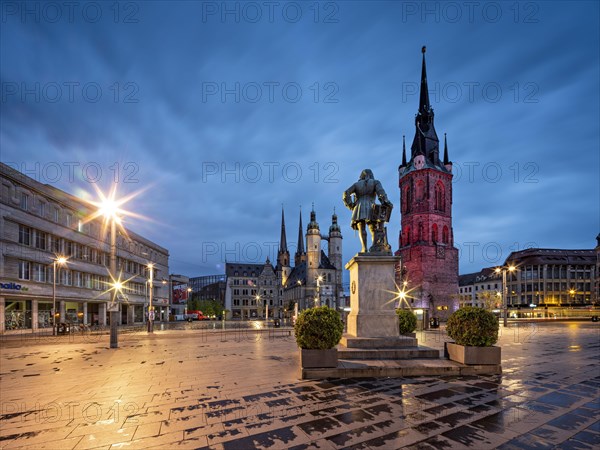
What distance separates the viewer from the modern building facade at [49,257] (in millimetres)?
35656

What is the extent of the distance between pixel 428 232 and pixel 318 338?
8997cm

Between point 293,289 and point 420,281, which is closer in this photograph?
point 420,281

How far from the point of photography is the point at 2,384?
33.6 ft

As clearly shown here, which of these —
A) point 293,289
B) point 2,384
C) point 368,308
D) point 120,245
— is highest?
point 120,245

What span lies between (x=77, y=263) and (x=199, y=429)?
4957 centimetres

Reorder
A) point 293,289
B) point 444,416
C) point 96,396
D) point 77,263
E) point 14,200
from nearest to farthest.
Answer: point 444,416, point 96,396, point 14,200, point 77,263, point 293,289

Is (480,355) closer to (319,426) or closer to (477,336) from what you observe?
(477,336)

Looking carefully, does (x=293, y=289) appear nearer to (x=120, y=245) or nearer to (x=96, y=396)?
(x=120, y=245)

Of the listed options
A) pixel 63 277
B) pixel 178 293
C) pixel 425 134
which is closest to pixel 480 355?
pixel 63 277

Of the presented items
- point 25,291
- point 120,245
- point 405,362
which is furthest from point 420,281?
point 405,362

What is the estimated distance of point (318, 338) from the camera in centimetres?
981

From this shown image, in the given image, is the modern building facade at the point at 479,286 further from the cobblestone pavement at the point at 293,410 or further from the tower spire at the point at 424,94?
the cobblestone pavement at the point at 293,410

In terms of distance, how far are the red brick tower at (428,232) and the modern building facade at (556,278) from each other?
80.5 ft

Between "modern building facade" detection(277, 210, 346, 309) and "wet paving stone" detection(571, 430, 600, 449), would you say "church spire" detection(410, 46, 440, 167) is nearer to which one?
"modern building facade" detection(277, 210, 346, 309)
